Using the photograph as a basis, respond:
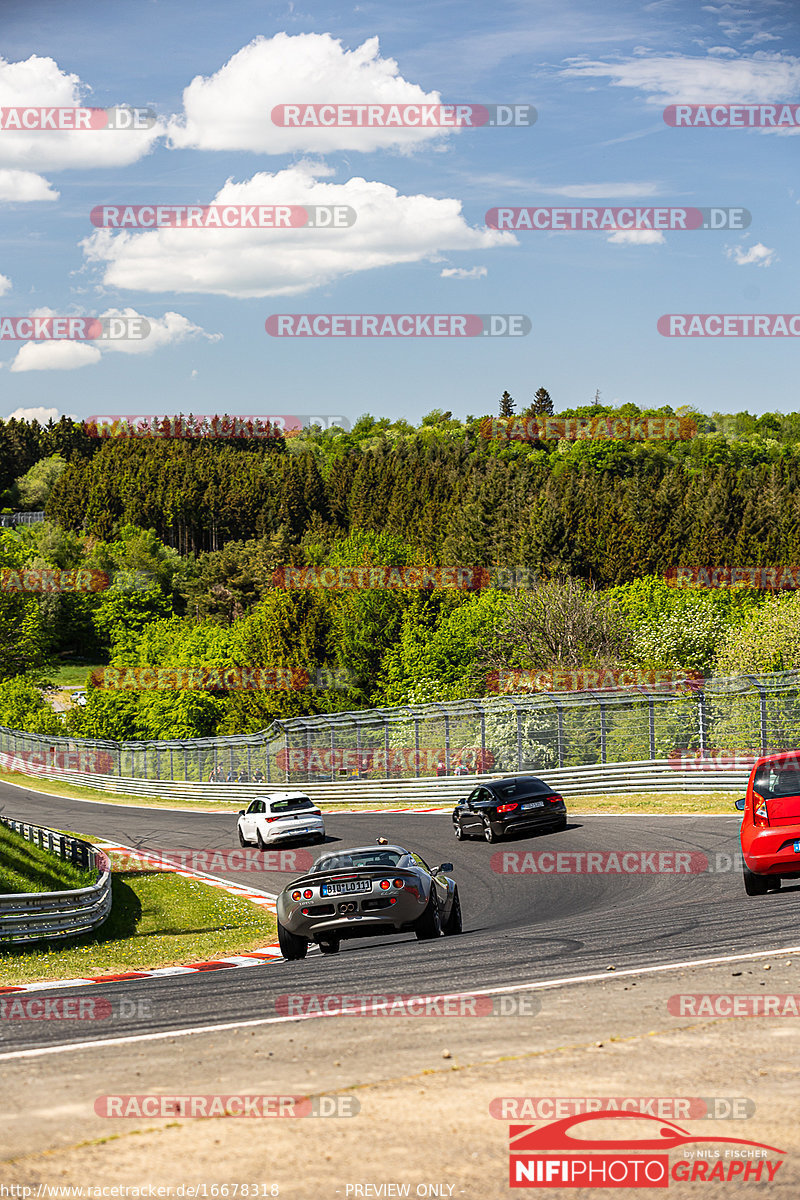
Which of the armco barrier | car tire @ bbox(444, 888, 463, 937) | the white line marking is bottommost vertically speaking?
the armco barrier

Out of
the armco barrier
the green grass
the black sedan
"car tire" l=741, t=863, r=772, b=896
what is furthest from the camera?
the armco barrier

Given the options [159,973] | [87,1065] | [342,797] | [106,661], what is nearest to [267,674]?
[342,797]

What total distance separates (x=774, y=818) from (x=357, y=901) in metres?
4.13

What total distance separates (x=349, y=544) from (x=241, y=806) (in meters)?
78.0

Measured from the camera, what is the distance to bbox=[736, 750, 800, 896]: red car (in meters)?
11.3

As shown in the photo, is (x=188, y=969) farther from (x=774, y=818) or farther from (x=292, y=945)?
(x=774, y=818)

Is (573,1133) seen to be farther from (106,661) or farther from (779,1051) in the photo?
(106,661)

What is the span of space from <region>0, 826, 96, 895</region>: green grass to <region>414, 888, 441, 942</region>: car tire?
10970 millimetres

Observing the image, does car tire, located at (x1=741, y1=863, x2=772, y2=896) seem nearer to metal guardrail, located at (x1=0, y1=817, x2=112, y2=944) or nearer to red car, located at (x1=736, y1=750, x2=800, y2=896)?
red car, located at (x1=736, y1=750, x2=800, y2=896)

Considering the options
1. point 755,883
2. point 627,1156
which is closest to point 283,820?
point 755,883

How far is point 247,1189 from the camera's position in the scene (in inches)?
174

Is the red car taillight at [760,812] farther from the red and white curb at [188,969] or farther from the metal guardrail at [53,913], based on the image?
the metal guardrail at [53,913]

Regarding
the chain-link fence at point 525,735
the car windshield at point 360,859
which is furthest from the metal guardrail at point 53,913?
the chain-link fence at point 525,735

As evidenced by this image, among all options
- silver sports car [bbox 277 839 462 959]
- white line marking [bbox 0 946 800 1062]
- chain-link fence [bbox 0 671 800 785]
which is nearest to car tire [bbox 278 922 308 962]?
silver sports car [bbox 277 839 462 959]
